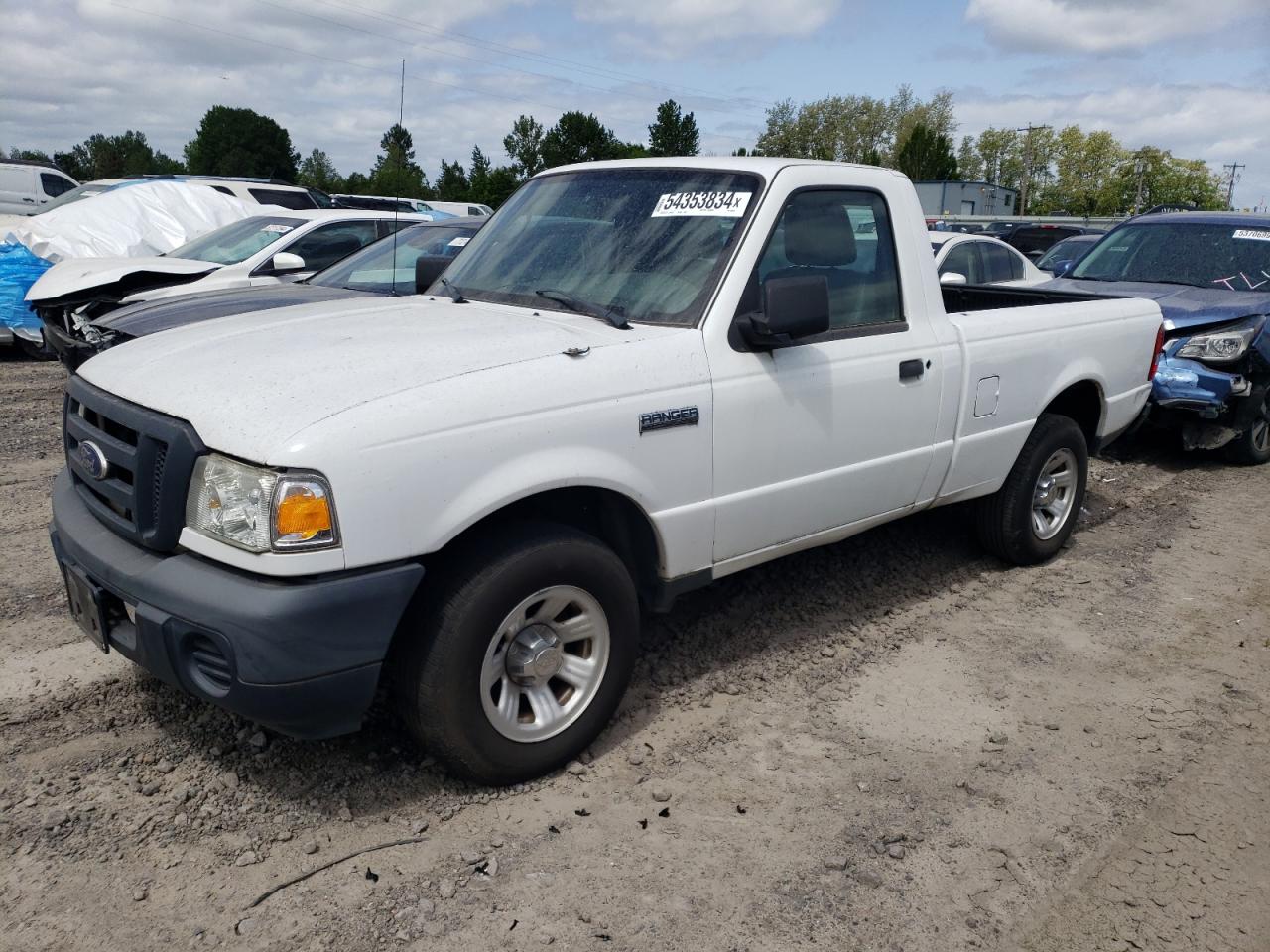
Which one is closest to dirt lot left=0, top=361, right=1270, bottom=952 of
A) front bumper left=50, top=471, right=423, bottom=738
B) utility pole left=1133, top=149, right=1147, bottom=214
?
front bumper left=50, top=471, right=423, bottom=738

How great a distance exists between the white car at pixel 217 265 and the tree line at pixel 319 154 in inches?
1156

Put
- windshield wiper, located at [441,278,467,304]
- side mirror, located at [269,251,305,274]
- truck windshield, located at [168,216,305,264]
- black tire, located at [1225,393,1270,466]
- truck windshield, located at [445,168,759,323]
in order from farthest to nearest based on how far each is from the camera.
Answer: truck windshield, located at [168,216,305,264] < side mirror, located at [269,251,305,274] < black tire, located at [1225,393,1270,466] < windshield wiper, located at [441,278,467,304] < truck windshield, located at [445,168,759,323]

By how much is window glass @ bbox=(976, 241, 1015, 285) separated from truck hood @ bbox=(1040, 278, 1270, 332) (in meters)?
2.74

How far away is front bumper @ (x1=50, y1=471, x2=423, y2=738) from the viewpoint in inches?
→ 106

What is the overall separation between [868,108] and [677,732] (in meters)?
87.0

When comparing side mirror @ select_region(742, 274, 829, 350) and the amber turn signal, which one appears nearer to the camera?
the amber turn signal

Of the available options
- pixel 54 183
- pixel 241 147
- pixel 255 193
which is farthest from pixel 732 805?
pixel 241 147

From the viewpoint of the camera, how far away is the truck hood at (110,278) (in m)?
8.52

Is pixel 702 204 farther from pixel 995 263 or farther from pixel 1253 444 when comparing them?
pixel 995 263

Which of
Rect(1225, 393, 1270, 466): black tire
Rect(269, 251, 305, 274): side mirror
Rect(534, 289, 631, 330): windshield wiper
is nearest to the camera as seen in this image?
Rect(534, 289, 631, 330): windshield wiper

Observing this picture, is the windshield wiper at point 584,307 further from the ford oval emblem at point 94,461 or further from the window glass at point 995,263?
the window glass at point 995,263

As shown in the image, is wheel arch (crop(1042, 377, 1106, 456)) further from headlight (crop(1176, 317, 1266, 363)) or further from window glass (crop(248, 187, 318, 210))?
window glass (crop(248, 187, 318, 210))

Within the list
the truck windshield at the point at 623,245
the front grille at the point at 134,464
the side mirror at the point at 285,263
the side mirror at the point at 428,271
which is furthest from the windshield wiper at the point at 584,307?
the side mirror at the point at 285,263

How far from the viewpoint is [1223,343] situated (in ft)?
24.8
